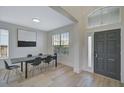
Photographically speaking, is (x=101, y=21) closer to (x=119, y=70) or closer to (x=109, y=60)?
(x=109, y=60)

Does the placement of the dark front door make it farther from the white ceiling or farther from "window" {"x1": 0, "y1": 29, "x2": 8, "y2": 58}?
"window" {"x1": 0, "y1": 29, "x2": 8, "y2": 58}

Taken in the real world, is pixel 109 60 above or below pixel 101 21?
below

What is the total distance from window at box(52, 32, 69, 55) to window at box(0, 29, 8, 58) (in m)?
3.28

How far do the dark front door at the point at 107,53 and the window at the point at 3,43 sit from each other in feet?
14.9

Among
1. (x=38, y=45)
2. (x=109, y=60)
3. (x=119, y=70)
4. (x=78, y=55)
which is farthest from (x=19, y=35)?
(x=119, y=70)

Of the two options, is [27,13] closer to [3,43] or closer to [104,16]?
[3,43]

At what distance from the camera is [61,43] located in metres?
7.20

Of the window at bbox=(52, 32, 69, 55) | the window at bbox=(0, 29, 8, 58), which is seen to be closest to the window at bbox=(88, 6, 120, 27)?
the window at bbox=(52, 32, 69, 55)

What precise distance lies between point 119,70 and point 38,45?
555 cm

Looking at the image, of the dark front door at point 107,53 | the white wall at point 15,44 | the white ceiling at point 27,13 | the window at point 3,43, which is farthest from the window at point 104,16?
the window at point 3,43

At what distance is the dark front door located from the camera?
3.94m

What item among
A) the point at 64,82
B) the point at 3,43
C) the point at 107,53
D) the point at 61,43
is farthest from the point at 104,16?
the point at 3,43

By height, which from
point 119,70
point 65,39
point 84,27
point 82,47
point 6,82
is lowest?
point 6,82
